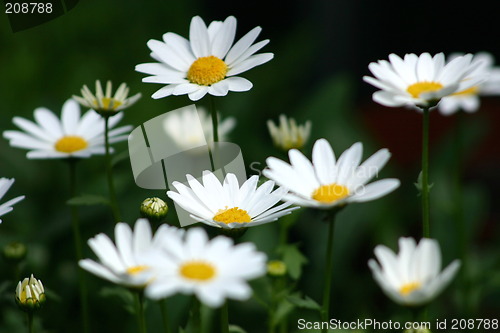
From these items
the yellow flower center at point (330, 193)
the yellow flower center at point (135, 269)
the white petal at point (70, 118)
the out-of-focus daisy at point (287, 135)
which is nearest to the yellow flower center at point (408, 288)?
the yellow flower center at point (330, 193)

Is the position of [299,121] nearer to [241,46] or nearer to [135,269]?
[241,46]

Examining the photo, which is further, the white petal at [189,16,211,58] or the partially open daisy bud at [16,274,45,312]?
the white petal at [189,16,211,58]

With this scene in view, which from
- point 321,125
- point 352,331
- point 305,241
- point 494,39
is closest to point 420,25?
point 494,39

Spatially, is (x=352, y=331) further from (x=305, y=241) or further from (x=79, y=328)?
(x=305, y=241)

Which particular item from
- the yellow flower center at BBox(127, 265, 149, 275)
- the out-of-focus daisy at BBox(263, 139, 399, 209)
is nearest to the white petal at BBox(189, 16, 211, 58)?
the out-of-focus daisy at BBox(263, 139, 399, 209)

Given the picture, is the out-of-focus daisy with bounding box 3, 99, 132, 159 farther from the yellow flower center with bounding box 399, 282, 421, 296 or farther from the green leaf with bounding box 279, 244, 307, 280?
the yellow flower center with bounding box 399, 282, 421, 296

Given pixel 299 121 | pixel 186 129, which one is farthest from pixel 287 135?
pixel 299 121
